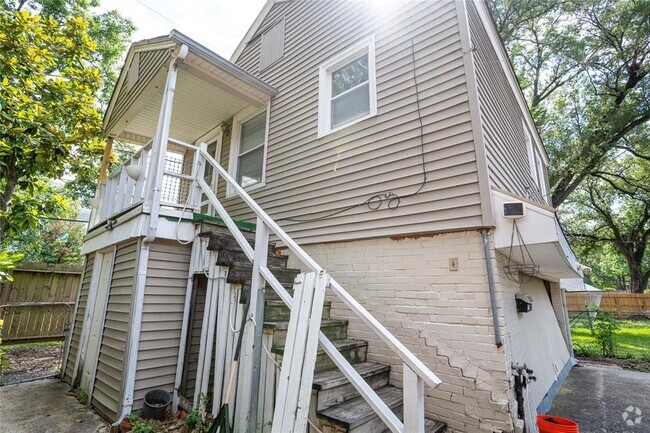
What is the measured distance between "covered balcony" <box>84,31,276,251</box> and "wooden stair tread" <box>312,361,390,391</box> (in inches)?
103

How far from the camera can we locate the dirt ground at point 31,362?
19.0 ft

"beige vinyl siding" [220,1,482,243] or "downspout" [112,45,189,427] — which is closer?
"beige vinyl siding" [220,1,482,243]

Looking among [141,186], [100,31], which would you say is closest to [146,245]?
[141,186]

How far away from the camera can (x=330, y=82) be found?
17.1 feet

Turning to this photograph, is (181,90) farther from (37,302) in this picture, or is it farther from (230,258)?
(37,302)

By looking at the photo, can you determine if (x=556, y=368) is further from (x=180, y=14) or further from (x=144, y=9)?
(x=144, y=9)

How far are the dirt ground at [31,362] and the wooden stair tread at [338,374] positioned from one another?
5.44 metres

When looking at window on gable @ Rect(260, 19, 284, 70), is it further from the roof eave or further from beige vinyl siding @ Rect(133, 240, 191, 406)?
beige vinyl siding @ Rect(133, 240, 191, 406)

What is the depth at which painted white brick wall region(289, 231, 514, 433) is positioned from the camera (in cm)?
280

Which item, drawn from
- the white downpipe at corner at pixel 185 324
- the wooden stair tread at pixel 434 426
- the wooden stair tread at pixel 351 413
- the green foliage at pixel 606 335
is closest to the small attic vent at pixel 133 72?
the white downpipe at corner at pixel 185 324

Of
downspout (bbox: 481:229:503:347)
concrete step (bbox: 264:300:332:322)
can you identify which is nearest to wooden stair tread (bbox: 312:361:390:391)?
concrete step (bbox: 264:300:332:322)

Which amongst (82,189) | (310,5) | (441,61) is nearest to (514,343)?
(441,61)

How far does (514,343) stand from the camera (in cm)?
327

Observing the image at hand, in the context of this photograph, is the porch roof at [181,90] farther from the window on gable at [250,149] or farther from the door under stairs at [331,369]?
the door under stairs at [331,369]
